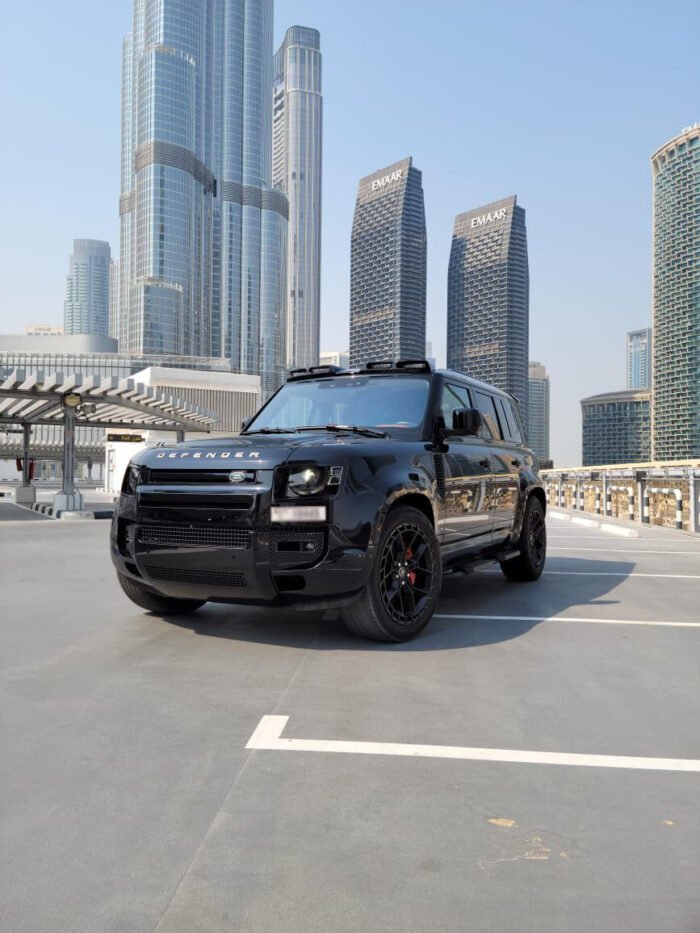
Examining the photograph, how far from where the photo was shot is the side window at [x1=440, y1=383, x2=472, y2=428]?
19.5ft

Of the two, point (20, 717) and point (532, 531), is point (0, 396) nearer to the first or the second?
point (532, 531)

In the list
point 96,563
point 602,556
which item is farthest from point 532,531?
point 96,563

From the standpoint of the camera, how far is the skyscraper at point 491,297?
552 ft

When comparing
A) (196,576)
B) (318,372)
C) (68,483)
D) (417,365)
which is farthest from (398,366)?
(68,483)

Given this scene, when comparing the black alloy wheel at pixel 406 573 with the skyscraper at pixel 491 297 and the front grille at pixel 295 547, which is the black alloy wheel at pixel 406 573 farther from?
the skyscraper at pixel 491 297

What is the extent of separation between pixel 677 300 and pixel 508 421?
15026 centimetres

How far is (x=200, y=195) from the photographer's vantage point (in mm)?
169500

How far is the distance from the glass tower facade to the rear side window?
15779 centimetres

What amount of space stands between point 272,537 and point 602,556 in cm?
744

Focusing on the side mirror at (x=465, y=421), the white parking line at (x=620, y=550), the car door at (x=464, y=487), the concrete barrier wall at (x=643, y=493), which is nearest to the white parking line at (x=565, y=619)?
Answer: the car door at (x=464, y=487)

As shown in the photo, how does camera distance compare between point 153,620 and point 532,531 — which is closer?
point 153,620

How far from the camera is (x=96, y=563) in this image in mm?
9305

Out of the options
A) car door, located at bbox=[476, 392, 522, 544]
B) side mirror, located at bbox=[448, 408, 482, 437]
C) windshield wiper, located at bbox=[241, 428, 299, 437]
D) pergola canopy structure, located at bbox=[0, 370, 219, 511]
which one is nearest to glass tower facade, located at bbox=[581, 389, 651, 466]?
pergola canopy structure, located at bbox=[0, 370, 219, 511]

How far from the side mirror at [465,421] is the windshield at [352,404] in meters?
0.26
